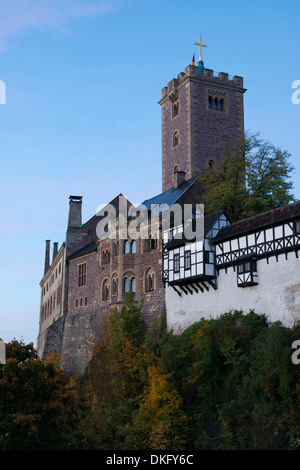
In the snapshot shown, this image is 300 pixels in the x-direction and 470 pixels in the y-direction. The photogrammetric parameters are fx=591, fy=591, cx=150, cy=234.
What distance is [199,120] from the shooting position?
55250 mm

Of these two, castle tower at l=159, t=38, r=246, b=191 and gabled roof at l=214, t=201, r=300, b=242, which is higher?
castle tower at l=159, t=38, r=246, b=191

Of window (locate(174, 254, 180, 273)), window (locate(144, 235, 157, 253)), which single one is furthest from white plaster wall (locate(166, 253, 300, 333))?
window (locate(144, 235, 157, 253))

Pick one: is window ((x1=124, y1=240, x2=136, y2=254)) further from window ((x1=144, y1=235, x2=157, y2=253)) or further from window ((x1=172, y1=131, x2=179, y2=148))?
window ((x1=172, y1=131, x2=179, y2=148))

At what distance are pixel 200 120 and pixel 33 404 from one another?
36.7 m

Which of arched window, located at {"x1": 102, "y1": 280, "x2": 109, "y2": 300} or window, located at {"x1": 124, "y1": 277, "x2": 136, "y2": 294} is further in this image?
arched window, located at {"x1": 102, "y1": 280, "x2": 109, "y2": 300}

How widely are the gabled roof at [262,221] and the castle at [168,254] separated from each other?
0.64 ft

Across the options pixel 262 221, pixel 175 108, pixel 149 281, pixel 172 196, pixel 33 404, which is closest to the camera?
pixel 33 404

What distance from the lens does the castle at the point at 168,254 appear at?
125ft

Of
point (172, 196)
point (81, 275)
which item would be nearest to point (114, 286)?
point (81, 275)

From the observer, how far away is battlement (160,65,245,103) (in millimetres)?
55969

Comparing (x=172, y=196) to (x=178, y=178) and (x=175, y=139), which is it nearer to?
(x=178, y=178)

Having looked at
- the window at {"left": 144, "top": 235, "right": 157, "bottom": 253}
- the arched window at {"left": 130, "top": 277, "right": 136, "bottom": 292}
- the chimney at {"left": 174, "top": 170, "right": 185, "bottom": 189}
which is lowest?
the arched window at {"left": 130, "top": 277, "right": 136, "bottom": 292}
